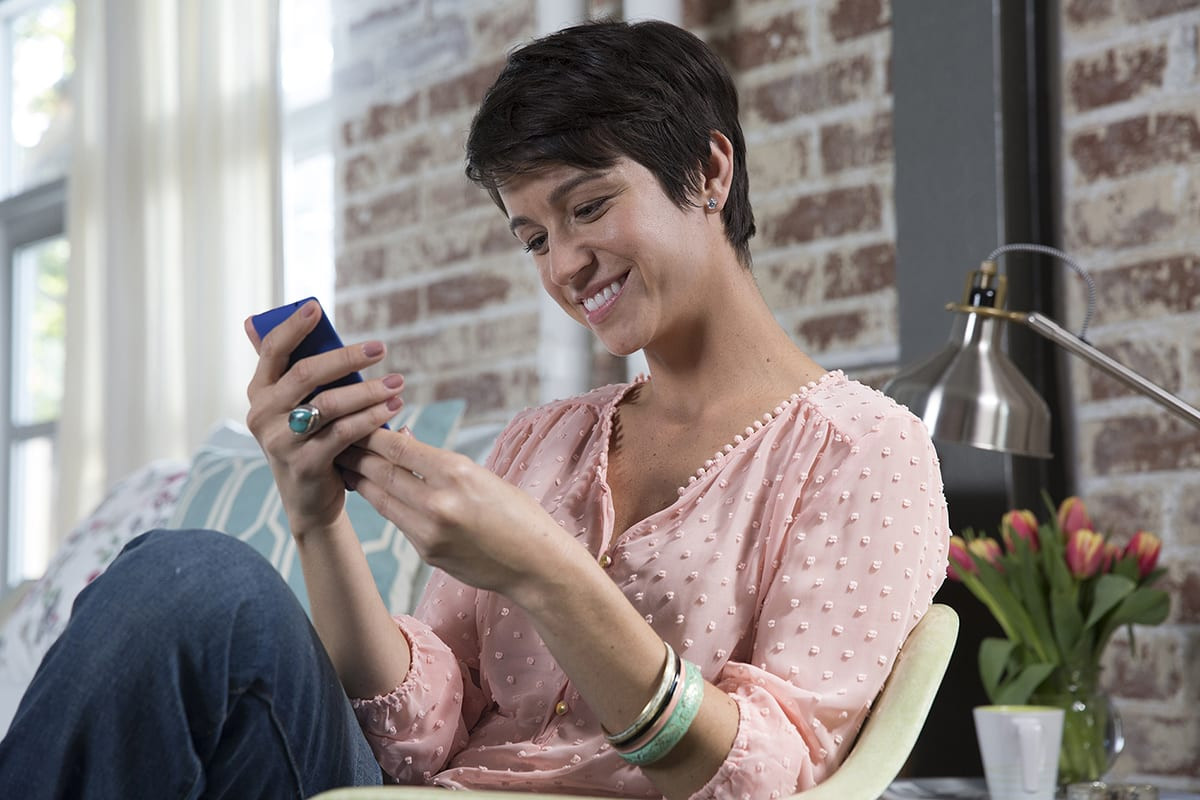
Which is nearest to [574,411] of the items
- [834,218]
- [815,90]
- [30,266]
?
[834,218]

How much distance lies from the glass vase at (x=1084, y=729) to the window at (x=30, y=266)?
3.25 m

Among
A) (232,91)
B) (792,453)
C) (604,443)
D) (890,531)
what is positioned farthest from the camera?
(232,91)

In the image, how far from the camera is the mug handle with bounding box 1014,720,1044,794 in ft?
4.49

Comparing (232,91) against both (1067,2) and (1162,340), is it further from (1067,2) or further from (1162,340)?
(1162,340)

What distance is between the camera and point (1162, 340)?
1661 mm

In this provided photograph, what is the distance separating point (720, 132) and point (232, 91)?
6.73 ft

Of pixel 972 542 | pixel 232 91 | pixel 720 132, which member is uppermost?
pixel 232 91

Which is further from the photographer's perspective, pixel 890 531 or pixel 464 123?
pixel 464 123

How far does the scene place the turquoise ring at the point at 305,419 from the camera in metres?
1.01

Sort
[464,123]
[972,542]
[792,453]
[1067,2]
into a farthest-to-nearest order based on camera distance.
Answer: [464,123] < [1067,2] < [972,542] < [792,453]

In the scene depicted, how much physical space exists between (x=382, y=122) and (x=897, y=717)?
6.54 ft

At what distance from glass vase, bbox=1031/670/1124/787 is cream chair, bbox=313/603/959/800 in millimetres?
463

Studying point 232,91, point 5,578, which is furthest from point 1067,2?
point 5,578

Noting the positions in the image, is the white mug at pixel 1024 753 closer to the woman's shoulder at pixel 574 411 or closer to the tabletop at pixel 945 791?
the tabletop at pixel 945 791
